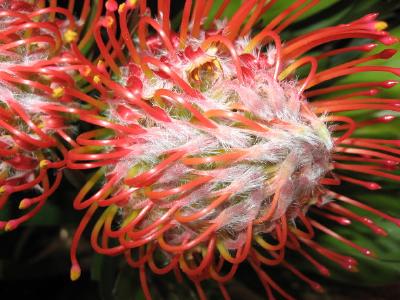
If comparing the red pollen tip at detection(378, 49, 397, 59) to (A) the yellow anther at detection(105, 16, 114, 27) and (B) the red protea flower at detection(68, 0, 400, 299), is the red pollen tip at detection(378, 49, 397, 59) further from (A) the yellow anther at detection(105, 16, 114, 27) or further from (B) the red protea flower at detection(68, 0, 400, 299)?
(A) the yellow anther at detection(105, 16, 114, 27)

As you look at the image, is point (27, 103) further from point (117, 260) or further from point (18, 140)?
point (117, 260)

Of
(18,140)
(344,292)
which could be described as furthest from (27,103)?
(344,292)

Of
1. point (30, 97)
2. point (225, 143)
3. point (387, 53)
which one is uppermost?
point (387, 53)

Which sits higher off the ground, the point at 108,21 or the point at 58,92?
the point at 108,21

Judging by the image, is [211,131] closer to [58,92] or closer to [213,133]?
[213,133]

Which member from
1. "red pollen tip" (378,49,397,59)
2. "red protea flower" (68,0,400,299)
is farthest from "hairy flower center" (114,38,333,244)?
"red pollen tip" (378,49,397,59)

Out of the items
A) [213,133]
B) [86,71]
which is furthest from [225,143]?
[86,71]

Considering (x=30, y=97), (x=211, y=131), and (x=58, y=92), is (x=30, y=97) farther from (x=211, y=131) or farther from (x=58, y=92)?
(x=211, y=131)

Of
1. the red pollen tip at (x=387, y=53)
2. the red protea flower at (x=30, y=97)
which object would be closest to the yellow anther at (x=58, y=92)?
the red protea flower at (x=30, y=97)

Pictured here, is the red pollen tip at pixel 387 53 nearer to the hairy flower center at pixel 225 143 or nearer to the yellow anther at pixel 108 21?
the hairy flower center at pixel 225 143
